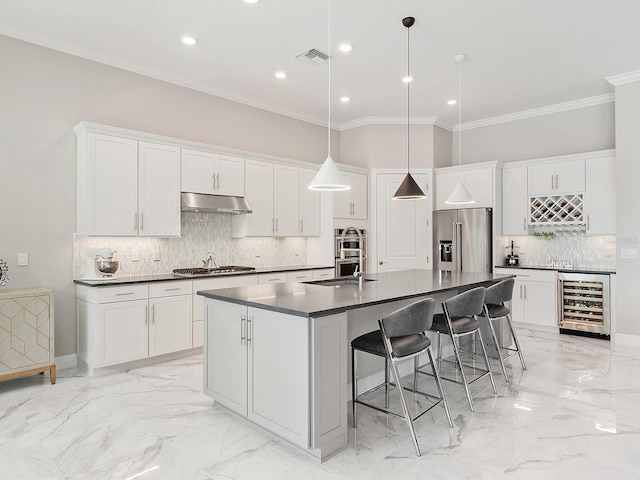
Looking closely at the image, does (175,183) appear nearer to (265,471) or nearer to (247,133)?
(247,133)

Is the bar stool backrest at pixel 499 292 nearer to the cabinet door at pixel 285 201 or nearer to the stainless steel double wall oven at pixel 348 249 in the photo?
the stainless steel double wall oven at pixel 348 249

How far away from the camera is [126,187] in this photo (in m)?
4.29

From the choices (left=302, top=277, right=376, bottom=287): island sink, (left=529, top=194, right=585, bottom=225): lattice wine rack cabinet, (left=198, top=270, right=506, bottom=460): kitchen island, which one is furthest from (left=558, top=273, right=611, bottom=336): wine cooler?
(left=198, top=270, right=506, bottom=460): kitchen island

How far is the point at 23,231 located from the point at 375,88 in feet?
A: 14.1

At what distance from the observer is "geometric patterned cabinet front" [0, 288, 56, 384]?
355 cm

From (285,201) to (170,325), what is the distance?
7.42 feet

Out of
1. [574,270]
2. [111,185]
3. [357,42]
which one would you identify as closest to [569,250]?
[574,270]

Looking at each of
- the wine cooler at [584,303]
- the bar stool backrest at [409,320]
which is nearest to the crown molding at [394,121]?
the wine cooler at [584,303]

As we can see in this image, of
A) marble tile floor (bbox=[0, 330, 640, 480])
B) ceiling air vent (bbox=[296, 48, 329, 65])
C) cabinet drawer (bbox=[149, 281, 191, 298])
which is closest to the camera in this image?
marble tile floor (bbox=[0, 330, 640, 480])

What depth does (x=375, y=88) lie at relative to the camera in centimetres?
549

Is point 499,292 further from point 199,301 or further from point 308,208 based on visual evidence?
point 199,301

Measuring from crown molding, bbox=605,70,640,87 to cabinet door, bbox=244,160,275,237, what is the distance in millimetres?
4317

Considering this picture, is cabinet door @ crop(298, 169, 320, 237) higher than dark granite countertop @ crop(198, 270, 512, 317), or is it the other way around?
cabinet door @ crop(298, 169, 320, 237)

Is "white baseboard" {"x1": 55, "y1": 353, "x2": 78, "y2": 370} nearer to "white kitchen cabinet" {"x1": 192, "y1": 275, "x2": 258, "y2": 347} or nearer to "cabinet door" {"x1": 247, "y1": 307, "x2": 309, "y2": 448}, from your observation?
"white kitchen cabinet" {"x1": 192, "y1": 275, "x2": 258, "y2": 347}
